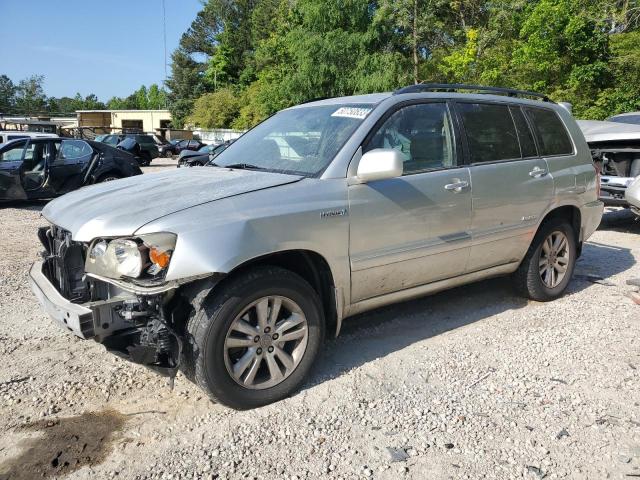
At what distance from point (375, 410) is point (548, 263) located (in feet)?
8.80

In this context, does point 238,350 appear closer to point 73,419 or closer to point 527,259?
point 73,419

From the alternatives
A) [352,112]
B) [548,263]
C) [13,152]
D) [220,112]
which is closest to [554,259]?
[548,263]

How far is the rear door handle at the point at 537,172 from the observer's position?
4570 mm

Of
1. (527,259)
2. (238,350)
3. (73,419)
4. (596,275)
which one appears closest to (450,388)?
(238,350)

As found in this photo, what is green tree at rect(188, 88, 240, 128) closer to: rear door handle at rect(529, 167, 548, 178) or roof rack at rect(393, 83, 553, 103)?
roof rack at rect(393, 83, 553, 103)

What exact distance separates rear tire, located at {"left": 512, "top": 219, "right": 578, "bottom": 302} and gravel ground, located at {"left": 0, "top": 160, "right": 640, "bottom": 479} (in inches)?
12.6

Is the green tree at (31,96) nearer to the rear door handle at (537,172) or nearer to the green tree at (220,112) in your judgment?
the green tree at (220,112)

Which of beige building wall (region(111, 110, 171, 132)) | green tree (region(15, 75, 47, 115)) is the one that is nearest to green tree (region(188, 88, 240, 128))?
beige building wall (region(111, 110, 171, 132))

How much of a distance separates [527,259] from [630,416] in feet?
6.21

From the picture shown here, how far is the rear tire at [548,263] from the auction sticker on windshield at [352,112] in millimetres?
2104

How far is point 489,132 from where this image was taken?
439 centimetres

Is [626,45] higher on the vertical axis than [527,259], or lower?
higher

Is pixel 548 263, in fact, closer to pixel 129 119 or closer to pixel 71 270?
pixel 71 270

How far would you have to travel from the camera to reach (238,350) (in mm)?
3121
